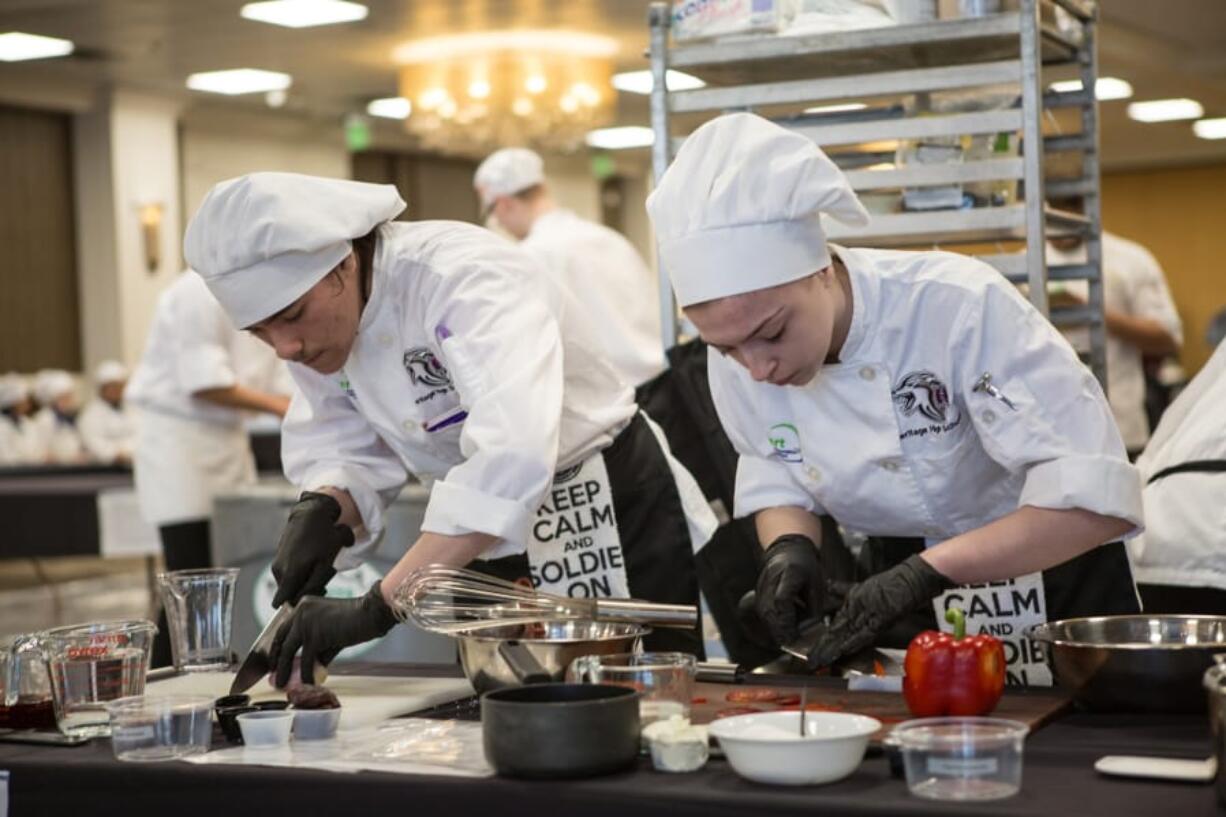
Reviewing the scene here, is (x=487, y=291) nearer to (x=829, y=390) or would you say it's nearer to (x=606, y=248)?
(x=829, y=390)

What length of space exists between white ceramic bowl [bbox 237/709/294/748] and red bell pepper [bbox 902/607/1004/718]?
728 mm

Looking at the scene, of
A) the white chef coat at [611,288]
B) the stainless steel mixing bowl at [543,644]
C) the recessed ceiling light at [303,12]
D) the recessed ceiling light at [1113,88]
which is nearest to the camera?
the stainless steel mixing bowl at [543,644]

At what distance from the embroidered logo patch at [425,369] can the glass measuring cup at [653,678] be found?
2.58 feet

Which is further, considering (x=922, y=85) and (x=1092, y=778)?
(x=922, y=85)

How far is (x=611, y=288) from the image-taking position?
543 cm

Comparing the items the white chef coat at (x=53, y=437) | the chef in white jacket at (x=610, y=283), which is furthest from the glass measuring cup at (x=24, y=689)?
the white chef coat at (x=53, y=437)

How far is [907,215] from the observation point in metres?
3.32

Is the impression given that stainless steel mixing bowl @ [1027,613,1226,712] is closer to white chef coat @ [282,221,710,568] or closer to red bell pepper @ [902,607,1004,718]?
red bell pepper @ [902,607,1004,718]

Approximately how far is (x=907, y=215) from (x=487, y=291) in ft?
3.70

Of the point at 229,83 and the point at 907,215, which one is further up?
the point at 229,83

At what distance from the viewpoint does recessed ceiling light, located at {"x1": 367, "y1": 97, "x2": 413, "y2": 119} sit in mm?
12992

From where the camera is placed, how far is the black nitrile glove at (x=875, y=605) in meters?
2.11

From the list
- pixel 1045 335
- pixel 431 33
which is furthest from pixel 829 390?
pixel 431 33

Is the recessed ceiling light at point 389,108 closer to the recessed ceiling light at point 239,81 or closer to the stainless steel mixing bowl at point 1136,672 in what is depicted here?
the recessed ceiling light at point 239,81
